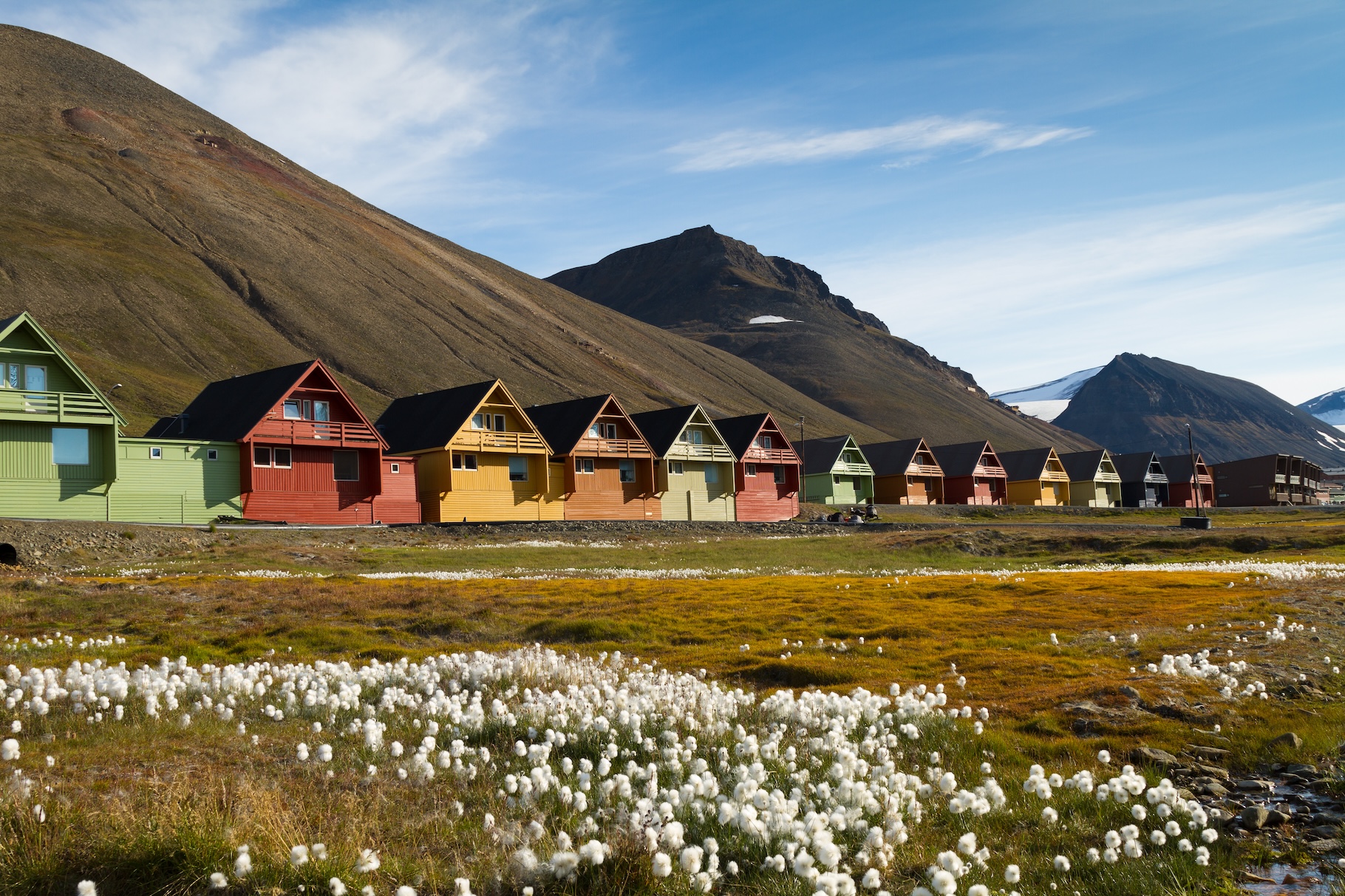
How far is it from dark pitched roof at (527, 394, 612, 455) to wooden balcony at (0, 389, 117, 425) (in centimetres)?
2761

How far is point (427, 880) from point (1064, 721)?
7.46 metres

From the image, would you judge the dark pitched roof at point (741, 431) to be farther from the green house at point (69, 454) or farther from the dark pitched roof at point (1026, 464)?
the dark pitched roof at point (1026, 464)

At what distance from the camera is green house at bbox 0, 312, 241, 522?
45.5 metres

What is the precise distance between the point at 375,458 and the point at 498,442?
8.00 metres

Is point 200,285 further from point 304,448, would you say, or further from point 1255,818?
point 1255,818

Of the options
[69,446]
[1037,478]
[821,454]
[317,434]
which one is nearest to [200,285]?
[821,454]

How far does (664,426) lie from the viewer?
3066 inches

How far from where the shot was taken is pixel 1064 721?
10992 millimetres

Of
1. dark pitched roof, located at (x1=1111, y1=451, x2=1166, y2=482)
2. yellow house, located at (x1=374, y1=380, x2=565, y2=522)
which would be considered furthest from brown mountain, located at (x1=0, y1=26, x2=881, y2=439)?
dark pitched roof, located at (x1=1111, y1=451, x2=1166, y2=482)

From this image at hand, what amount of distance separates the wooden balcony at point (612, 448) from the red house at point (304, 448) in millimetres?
12054

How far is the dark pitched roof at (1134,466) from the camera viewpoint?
130 meters

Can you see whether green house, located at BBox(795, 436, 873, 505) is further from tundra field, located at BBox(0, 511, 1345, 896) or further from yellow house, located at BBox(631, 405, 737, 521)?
tundra field, located at BBox(0, 511, 1345, 896)

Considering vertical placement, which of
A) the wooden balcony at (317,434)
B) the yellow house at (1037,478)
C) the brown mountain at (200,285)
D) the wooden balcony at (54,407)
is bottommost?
the yellow house at (1037,478)

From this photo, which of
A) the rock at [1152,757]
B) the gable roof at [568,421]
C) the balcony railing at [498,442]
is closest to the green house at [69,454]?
the balcony railing at [498,442]
